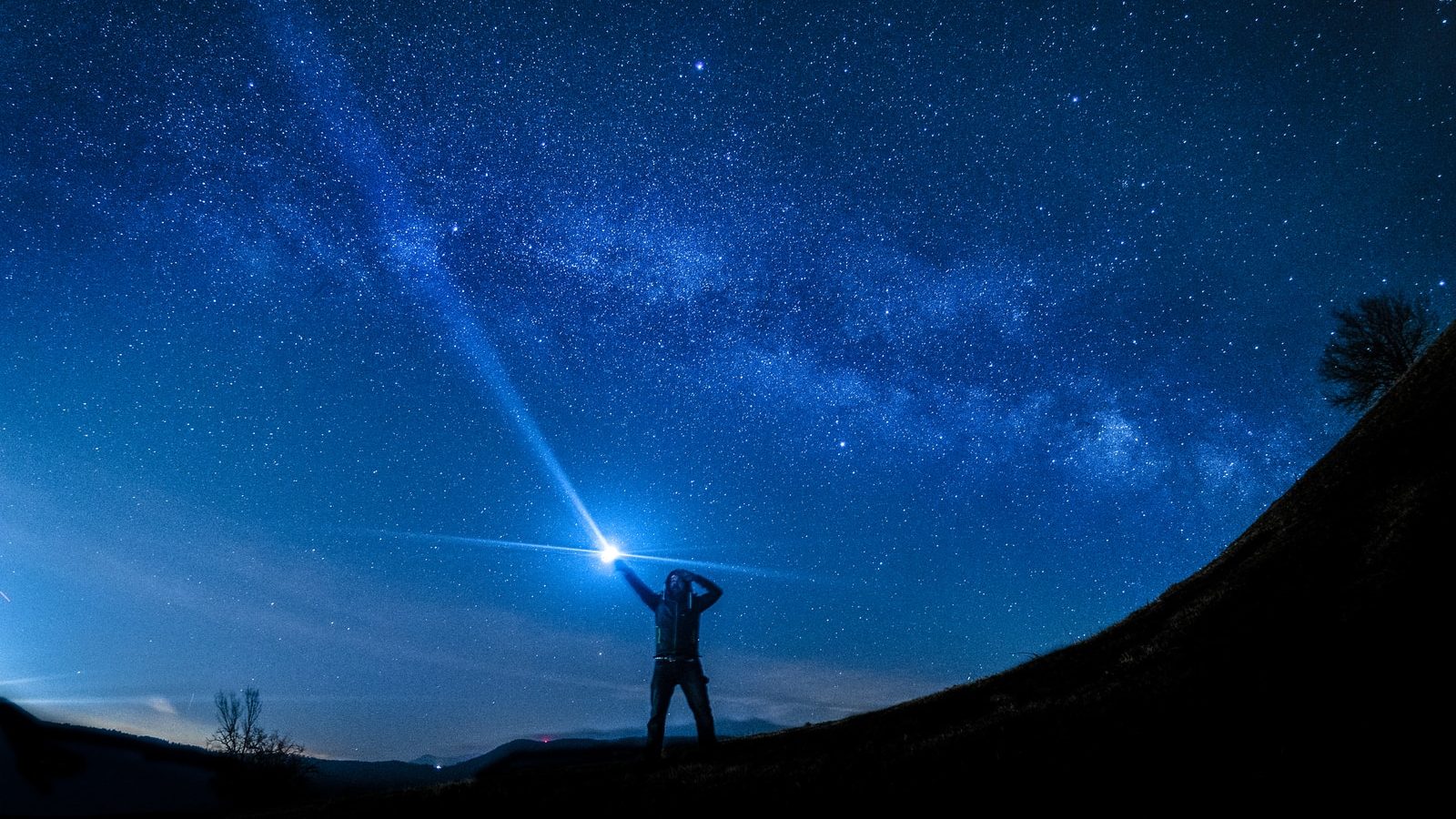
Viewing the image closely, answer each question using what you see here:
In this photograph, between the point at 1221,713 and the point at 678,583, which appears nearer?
the point at 1221,713

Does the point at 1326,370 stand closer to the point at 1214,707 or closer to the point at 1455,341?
the point at 1455,341

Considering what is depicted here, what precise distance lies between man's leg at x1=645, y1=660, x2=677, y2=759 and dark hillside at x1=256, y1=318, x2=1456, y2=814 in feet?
A: 1.51

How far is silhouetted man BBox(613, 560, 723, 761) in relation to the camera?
9.20 m

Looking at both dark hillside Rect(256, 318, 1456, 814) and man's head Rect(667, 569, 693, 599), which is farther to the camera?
man's head Rect(667, 569, 693, 599)

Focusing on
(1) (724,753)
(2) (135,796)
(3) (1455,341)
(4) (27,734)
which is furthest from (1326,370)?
(2) (135,796)

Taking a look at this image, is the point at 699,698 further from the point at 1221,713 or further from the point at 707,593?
the point at 1221,713

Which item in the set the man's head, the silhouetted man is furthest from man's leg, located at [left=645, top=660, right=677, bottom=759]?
the man's head

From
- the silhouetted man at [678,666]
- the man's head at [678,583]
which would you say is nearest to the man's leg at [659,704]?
the silhouetted man at [678,666]

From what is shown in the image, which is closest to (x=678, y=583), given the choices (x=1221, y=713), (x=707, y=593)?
(x=707, y=593)

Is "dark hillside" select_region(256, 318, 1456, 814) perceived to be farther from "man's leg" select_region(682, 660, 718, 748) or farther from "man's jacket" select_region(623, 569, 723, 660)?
"man's jacket" select_region(623, 569, 723, 660)

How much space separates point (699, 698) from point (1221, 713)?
652 centimetres

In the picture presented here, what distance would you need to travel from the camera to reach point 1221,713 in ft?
16.6

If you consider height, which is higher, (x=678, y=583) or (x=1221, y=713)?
(x=678, y=583)

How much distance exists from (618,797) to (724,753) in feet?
10.8
